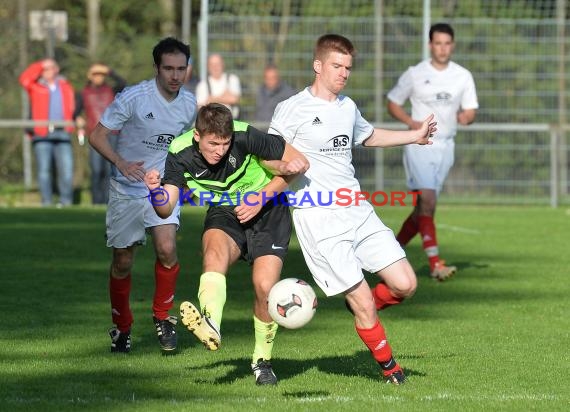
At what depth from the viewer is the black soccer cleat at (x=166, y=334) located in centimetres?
871

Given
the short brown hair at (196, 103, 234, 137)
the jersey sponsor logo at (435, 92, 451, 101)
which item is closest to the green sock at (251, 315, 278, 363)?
the short brown hair at (196, 103, 234, 137)

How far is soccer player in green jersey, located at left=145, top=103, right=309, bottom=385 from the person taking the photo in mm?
7426

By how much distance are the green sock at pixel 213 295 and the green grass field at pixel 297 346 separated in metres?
0.45

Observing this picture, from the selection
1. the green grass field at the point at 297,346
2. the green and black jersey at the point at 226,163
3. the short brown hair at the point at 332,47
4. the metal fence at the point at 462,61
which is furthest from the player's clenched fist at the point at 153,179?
the metal fence at the point at 462,61

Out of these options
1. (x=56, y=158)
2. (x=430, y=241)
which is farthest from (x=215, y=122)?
(x=56, y=158)

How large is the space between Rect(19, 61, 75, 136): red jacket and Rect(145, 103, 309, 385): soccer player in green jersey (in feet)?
44.1

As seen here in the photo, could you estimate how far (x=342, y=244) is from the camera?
7805 mm

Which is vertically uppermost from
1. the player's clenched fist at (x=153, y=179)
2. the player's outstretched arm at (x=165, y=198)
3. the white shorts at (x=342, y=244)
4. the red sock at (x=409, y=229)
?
the player's clenched fist at (x=153, y=179)

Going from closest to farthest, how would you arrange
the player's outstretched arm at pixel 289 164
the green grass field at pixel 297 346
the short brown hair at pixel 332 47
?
the green grass field at pixel 297 346
the player's outstretched arm at pixel 289 164
the short brown hair at pixel 332 47

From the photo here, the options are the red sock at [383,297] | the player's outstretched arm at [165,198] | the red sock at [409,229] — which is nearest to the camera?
the player's outstretched arm at [165,198]

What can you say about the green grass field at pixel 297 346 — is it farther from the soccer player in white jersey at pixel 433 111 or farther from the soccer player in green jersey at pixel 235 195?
the soccer player in white jersey at pixel 433 111

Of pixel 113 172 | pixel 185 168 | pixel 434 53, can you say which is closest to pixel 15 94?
pixel 434 53

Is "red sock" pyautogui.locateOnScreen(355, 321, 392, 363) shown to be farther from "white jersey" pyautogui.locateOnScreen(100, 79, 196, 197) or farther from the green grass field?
"white jersey" pyautogui.locateOnScreen(100, 79, 196, 197)

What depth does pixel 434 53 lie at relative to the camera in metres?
13.1
